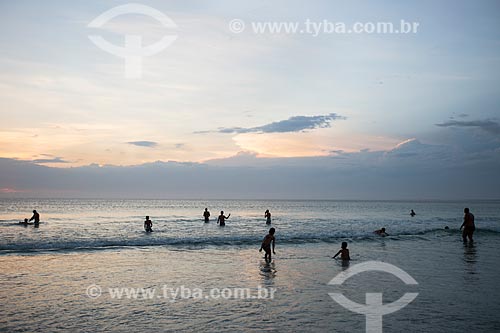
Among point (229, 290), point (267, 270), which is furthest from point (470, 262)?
point (229, 290)


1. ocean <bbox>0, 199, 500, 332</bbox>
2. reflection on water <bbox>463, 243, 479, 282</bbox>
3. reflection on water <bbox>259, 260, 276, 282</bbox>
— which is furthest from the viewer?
reflection on water <bbox>259, 260, 276, 282</bbox>

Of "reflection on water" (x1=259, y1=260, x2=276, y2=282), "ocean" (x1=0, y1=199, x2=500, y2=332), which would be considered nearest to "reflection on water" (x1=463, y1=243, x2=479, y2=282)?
"ocean" (x1=0, y1=199, x2=500, y2=332)

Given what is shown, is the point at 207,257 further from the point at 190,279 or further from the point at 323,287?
the point at 323,287

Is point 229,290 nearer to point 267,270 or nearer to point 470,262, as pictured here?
point 267,270

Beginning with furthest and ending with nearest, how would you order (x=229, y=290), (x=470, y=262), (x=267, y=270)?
(x=470, y=262) → (x=267, y=270) → (x=229, y=290)

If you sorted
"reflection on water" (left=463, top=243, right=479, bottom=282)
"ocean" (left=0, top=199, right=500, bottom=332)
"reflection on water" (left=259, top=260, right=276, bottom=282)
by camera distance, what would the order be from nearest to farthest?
"ocean" (left=0, top=199, right=500, bottom=332) < "reflection on water" (left=463, top=243, right=479, bottom=282) < "reflection on water" (left=259, top=260, right=276, bottom=282)

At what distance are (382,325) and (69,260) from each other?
15.2 metres

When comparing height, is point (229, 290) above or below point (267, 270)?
above

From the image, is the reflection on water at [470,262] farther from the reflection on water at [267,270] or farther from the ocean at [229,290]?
the reflection on water at [267,270]

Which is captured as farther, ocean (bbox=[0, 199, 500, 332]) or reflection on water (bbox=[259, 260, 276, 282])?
reflection on water (bbox=[259, 260, 276, 282])

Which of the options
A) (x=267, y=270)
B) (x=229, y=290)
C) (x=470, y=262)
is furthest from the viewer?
(x=470, y=262)

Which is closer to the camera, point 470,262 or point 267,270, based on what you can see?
point 267,270

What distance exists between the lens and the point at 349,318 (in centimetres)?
924

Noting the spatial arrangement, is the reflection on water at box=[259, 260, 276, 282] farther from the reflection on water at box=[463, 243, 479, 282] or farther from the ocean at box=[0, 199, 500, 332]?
the reflection on water at box=[463, 243, 479, 282]
